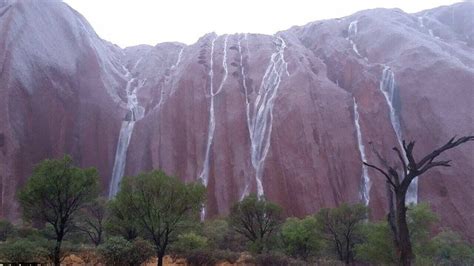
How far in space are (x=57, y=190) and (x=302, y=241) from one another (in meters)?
15.4

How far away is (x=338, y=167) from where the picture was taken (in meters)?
47.8

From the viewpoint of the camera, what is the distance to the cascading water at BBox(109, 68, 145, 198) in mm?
54031

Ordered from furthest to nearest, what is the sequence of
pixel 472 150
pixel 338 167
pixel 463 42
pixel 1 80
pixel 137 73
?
pixel 137 73 → pixel 463 42 → pixel 1 80 → pixel 338 167 → pixel 472 150

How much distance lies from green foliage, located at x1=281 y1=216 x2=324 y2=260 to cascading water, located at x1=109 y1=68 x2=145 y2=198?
27.9m

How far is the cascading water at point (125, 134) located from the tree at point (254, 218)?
2467cm

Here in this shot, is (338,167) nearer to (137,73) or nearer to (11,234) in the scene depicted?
(11,234)

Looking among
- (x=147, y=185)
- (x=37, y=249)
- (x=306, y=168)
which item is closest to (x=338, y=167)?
(x=306, y=168)

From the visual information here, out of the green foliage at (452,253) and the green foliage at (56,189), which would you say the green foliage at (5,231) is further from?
the green foliage at (452,253)

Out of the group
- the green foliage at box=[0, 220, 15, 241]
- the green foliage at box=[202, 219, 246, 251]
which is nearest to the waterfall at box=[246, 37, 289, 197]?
the green foliage at box=[202, 219, 246, 251]

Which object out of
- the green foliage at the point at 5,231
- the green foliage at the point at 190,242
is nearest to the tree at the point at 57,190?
the green foliage at the point at 190,242

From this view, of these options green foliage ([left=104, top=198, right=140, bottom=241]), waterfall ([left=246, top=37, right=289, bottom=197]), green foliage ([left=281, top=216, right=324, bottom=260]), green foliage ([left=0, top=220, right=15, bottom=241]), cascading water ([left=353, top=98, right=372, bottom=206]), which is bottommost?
green foliage ([left=281, top=216, right=324, bottom=260])

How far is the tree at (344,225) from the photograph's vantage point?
30.5 meters

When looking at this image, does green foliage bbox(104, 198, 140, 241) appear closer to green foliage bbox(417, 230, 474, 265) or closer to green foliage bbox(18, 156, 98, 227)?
green foliage bbox(18, 156, 98, 227)

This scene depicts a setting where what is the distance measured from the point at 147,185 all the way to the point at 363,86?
37.8 meters
